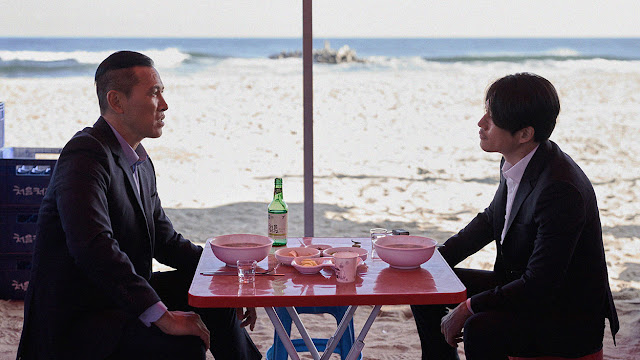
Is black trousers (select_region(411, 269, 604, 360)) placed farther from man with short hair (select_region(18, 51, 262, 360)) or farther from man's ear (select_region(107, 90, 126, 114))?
man's ear (select_region(107, 90, 126, 114))

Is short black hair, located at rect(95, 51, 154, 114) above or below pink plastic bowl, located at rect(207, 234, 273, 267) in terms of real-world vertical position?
above

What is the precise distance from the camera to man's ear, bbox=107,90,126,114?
2.35m

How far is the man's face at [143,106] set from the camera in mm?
2377

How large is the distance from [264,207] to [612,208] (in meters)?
3.80

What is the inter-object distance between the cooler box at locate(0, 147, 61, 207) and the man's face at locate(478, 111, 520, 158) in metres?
2.46

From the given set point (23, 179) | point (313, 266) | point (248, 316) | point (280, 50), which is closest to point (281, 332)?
point (313, 266)

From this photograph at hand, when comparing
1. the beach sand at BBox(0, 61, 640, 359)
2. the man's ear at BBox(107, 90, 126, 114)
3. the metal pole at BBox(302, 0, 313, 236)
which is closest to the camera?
the man's ear at BBox(107, 90, 126, 114)

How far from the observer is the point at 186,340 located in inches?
82.3

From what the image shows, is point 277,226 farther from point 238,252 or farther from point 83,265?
point 83,265

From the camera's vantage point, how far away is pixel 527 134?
7.78 ft

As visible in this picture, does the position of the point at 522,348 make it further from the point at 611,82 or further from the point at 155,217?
the point at 611,82

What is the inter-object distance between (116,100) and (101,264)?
2.03ft

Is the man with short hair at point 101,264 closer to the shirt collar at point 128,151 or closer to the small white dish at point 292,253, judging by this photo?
the shirt collar at point 128,151

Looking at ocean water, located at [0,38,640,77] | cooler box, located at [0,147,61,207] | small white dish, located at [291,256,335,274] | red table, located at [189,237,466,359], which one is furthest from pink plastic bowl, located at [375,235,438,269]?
ocean water, located at [0,38,640,77]
